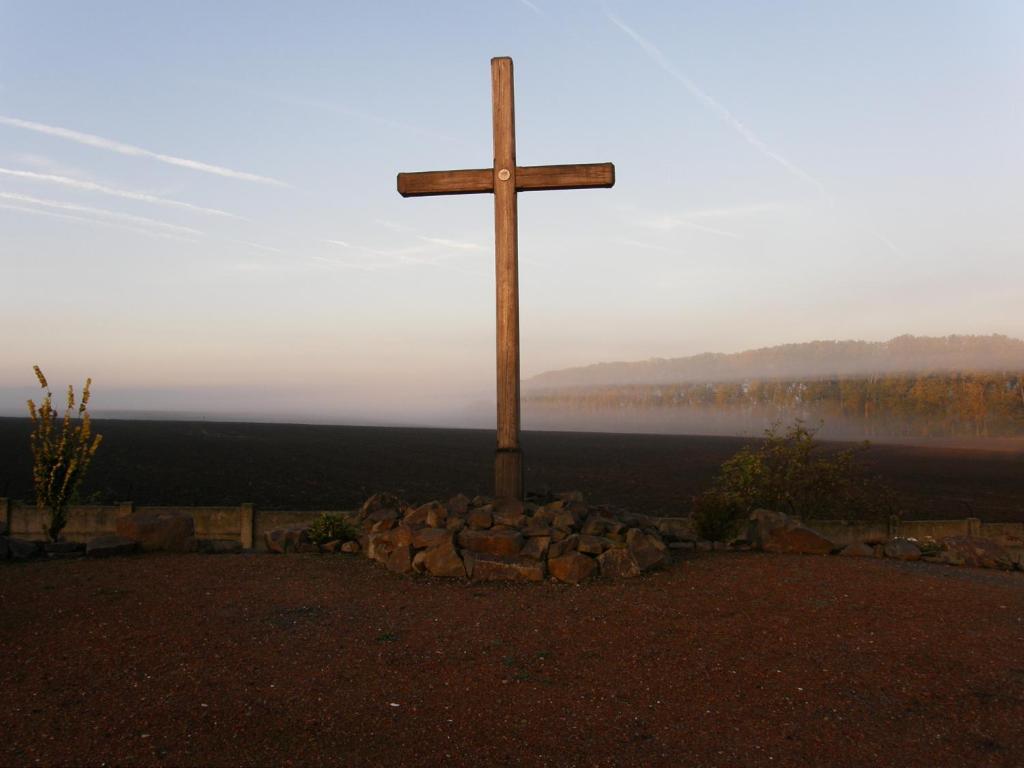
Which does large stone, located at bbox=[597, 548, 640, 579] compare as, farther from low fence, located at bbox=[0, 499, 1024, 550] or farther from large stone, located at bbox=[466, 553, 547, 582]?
low fence, located at bbox=[0, 499, 1024, 550]

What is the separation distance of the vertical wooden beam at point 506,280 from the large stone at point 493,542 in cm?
128

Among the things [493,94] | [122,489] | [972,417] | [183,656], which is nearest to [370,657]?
[183,656]

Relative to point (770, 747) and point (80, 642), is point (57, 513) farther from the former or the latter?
point (770, 747)

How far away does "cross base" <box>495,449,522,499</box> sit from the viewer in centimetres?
1041

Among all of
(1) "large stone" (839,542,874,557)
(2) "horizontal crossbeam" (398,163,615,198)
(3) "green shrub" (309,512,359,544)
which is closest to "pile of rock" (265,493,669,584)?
(3) "green shrub" (309,512,359,544)

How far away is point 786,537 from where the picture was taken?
34.7ft

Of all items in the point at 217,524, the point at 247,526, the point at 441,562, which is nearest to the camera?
the point at 441,562

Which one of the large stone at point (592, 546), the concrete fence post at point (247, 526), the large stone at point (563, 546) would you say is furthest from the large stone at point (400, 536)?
the concrete fence post at point (247, 526)

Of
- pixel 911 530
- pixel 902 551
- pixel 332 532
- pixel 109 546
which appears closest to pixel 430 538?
pixel 332 532

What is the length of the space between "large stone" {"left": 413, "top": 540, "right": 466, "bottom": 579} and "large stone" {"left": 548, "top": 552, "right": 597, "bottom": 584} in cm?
103

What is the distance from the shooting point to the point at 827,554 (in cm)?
1049

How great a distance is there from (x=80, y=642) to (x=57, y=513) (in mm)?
5810

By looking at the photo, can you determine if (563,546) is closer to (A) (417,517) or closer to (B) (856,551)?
(A) (417,517)

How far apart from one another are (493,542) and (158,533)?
15.1 ft
